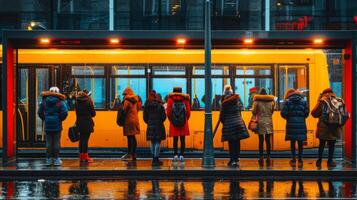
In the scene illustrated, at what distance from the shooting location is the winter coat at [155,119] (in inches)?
596

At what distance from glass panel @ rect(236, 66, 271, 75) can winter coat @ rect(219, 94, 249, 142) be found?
2423mm

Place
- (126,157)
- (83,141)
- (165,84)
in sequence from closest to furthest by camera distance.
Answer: (83,141) < (126,157) < (165,84)

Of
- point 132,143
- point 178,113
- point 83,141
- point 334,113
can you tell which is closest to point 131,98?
point 132,143

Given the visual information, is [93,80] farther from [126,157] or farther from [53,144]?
[53,144]

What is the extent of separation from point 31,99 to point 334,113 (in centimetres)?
764

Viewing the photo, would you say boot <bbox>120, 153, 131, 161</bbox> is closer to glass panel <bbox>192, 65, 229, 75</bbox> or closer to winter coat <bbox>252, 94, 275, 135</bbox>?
glass panel <bbox>192, 65, 229, 75</bbox>

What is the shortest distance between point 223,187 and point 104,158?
17.6 feet

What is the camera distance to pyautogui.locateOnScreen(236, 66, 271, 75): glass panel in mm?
17266

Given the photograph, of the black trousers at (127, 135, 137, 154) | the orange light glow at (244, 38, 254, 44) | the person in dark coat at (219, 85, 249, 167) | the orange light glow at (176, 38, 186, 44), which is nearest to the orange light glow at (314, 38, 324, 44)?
the orange light glow at (244, 38, 254, 44)

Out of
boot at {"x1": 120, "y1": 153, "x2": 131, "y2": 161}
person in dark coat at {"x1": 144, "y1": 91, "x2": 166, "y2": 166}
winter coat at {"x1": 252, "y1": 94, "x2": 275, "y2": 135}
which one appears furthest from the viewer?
boot at {"x1": 120, "y1": 153, "x2": 131, "y2": 161}

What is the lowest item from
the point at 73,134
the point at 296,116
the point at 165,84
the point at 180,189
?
the point at 180,189

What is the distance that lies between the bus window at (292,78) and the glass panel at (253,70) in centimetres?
35

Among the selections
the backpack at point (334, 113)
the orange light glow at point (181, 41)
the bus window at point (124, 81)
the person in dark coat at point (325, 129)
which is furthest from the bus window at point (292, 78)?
the bus window at point (124, 81)

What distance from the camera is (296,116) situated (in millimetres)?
15102
